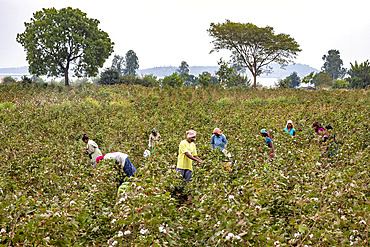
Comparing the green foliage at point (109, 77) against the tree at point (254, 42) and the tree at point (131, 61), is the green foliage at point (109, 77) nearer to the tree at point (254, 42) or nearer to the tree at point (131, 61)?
the tree at point (254, 42)

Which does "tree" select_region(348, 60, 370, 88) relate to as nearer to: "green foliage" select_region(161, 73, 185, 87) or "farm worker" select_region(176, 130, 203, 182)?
"green foliage" select_region(161, 73, 185, 87)

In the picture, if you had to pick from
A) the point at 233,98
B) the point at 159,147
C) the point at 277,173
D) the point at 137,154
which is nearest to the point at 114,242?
the point at 277,173

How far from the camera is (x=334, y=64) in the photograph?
3214 inches

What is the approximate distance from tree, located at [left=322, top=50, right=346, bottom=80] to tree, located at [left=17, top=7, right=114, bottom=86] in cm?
6825

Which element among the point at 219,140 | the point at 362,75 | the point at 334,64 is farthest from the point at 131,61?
the point at 219,140

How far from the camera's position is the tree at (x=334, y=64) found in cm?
8131

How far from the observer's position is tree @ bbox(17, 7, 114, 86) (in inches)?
1154

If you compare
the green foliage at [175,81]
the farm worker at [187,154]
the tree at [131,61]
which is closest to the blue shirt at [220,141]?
the farm worker at [187,154]

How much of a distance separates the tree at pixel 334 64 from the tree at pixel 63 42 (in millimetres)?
68247

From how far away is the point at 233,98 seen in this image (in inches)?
661

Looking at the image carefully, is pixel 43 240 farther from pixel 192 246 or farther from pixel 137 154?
pixel 137 154

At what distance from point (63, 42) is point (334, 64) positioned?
73.3 m

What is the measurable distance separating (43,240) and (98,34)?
3274 cm

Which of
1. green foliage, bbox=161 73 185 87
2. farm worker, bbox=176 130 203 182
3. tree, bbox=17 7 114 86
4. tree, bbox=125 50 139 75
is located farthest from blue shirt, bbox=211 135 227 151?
tree, bbox=125 50 139 75
